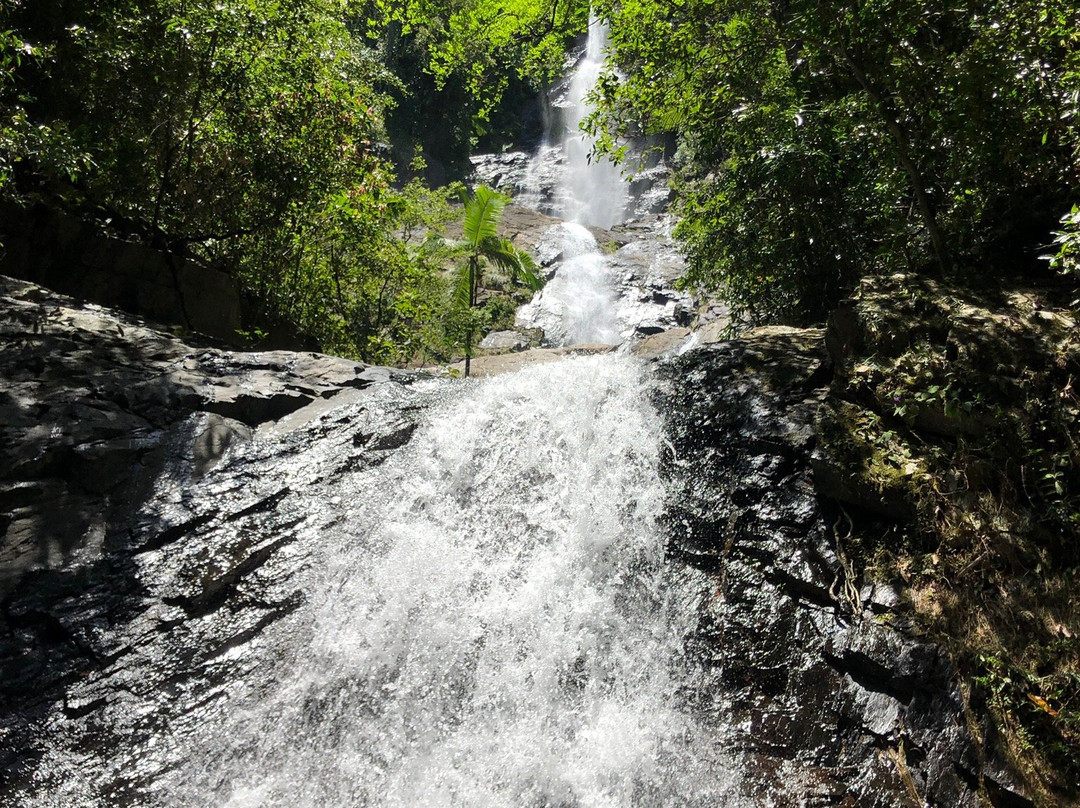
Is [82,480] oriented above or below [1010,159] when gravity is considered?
below

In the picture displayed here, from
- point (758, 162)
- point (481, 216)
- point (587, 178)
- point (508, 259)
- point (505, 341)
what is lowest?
point (505, 341)

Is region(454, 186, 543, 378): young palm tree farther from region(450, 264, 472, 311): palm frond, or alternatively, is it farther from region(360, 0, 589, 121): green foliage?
region(360, 0, 589, 121): green foliage

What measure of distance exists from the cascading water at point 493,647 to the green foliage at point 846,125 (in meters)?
3.32

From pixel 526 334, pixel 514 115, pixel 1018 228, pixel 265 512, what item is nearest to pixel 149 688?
pixel 265 512

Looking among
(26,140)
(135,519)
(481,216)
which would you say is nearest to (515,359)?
(481,216)

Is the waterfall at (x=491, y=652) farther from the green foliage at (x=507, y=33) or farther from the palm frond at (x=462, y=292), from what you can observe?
the palm frond at (x=462, y=292)

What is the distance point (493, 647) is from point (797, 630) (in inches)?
88.2

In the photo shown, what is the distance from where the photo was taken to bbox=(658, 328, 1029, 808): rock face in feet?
12.8

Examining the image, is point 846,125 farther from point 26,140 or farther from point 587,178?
point 587,178

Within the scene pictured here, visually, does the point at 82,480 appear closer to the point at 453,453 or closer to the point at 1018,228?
the point at 453,453

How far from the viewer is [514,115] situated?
38.2m

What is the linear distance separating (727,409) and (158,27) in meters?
8.70

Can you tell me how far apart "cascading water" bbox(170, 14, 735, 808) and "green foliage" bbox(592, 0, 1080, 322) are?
10.9 ft

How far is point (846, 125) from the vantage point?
803cm
